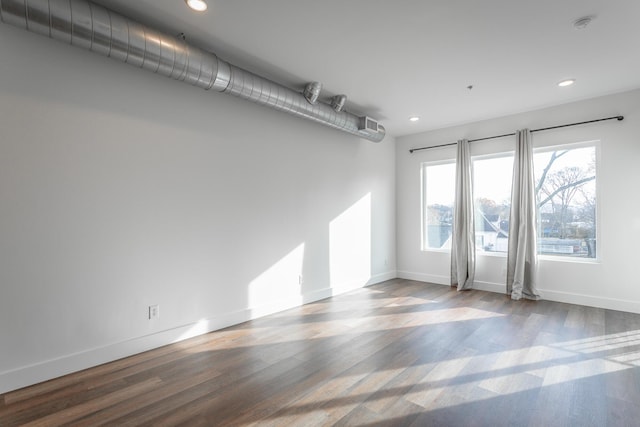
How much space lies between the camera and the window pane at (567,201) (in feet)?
14.8

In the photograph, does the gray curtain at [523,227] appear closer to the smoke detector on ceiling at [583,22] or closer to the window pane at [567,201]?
the window pane at [567,201]

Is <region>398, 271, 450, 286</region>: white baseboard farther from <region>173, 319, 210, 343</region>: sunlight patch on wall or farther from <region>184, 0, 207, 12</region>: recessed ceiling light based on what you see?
<region>184, 0, 207, 12</region>: recessed ceiling light

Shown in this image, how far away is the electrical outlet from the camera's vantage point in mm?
3012

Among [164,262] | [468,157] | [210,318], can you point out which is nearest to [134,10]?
[164,262]

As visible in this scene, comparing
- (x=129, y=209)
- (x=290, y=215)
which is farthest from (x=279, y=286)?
(x=129, y=209)

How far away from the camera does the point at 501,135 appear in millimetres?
5152

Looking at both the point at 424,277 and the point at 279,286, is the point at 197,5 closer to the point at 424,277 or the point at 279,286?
the point at 279,286

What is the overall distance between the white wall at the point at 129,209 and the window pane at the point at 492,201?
2.99 m

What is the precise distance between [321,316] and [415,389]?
180 centimetres

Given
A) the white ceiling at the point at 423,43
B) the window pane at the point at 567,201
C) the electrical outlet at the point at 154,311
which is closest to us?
the white ceiling at the point at 423,43

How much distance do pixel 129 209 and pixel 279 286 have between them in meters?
2.03

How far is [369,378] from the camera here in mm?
2496

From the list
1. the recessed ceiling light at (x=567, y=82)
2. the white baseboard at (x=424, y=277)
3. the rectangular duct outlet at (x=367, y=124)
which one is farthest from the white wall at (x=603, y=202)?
the rectangular duct outlet at (x=367, y=124)

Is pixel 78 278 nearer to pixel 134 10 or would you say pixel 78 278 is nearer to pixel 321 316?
pixel 134 10
